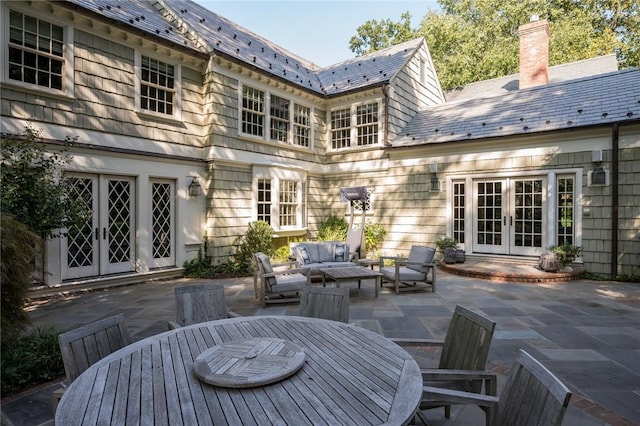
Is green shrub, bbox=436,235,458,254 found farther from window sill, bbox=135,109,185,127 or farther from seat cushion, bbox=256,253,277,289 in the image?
window sill, bbox=135,109,185,127

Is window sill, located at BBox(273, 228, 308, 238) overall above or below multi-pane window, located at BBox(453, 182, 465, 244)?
below

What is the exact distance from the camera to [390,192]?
11.1m

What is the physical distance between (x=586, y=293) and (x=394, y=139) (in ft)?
21.6

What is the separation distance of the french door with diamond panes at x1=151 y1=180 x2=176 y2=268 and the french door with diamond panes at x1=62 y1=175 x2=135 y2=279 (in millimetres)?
463

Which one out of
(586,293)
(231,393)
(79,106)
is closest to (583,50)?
(586,293)

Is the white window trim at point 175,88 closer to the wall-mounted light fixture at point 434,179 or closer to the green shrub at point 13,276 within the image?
the green shrub at point 13,276

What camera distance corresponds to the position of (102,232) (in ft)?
23.2

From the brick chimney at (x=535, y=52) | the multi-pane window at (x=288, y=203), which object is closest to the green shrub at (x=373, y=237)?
the multi-pane window at (x=288, y=203)

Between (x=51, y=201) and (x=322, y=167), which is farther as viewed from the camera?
(x=322, y=167)

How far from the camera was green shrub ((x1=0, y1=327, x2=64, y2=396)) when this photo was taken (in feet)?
10.00

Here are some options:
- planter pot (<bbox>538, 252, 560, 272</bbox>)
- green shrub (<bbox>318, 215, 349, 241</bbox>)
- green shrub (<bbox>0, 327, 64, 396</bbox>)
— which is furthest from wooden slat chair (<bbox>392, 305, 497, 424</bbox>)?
green shrub (<bbox>318, 215, 349, 241</bbox>)

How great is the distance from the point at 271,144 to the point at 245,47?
3.05 m

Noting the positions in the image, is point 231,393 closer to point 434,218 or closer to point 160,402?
point 160,402

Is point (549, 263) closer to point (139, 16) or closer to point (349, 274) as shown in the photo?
point (349, 274)
